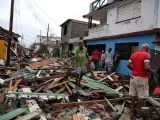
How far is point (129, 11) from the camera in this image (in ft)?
48.4

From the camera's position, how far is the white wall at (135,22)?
12.4m

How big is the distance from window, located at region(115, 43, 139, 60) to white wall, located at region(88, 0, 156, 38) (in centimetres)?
95

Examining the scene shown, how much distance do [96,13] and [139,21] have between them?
23.4 ft

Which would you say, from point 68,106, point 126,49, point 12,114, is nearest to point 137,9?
point 126,49

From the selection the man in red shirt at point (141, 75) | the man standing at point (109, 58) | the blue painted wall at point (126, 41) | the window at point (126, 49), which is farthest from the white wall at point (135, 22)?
the man in red shirt at point (141, 75)

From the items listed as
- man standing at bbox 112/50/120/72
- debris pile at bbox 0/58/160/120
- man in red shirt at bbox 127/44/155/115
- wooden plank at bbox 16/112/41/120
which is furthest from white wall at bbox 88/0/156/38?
wooden plank at bbox 16/112/41/120

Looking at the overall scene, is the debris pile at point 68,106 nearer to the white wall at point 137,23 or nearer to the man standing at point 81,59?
the man standing at point 81,59

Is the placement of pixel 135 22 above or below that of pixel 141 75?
above

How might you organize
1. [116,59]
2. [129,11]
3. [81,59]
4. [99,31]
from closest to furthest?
[81,59]
[116,59]
[129,11]
[99,31]

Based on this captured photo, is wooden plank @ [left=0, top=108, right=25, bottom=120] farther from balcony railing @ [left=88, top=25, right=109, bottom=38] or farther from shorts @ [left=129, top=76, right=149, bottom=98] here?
balcony railing @ [left=88, top=25, right=109, bottom=38]

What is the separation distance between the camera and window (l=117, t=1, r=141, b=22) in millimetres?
13975

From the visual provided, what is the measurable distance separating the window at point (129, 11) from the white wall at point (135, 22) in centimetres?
37

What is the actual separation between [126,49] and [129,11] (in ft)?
8.98

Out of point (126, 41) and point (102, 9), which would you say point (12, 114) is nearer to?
point (126, 41)
